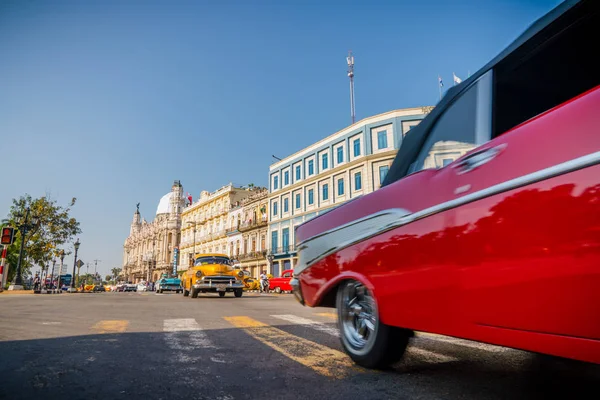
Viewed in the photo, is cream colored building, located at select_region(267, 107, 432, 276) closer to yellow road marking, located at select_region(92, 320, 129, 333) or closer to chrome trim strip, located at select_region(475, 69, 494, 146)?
yellow road marking, located at select_region(92, 320, 129, 333)

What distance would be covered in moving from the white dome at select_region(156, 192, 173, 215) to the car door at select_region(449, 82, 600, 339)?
3601 inches

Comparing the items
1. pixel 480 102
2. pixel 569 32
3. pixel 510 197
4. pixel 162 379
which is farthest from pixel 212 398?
pixel 569 32

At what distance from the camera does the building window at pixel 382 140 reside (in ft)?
102

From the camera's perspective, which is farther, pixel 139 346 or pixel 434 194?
pixel 139 346

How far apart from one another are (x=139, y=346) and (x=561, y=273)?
368cm

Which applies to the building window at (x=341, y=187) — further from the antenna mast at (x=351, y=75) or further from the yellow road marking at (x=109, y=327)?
the yellow road marking at (x=109, y=327)

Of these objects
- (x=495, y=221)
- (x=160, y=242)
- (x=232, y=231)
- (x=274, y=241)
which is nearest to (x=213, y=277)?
(x=495, y=221)

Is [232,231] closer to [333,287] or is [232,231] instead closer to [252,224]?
[252,224]

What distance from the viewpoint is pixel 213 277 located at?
15422mm

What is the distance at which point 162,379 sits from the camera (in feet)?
8.46

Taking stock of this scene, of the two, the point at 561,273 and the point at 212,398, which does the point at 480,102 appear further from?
the point at 212,398

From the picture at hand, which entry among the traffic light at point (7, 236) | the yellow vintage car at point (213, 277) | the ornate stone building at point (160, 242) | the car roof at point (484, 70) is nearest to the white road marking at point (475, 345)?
the car roof at point (484, 70)

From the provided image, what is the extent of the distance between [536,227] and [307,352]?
2.42 m

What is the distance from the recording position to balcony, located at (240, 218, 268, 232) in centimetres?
4529
